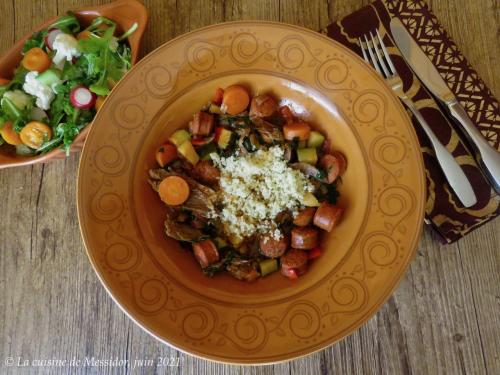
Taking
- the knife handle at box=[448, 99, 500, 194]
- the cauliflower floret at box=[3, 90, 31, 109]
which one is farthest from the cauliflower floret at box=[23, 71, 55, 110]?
the knife handle at box=[448, 99, 500, 194]

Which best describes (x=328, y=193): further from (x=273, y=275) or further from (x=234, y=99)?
(x=234, y=99)

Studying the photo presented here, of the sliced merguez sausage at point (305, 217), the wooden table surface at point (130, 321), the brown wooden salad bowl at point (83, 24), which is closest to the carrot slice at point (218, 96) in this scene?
the brown wooden salad bowl at point (83, 24)

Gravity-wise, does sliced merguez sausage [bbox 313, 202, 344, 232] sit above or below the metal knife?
below

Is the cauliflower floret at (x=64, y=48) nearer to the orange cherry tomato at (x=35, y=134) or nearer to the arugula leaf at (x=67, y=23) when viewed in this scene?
the arugula leaf at (x=67, y=23)

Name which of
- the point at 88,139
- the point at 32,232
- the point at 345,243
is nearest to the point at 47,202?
the point at 32,232

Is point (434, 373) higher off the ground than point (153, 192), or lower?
lower

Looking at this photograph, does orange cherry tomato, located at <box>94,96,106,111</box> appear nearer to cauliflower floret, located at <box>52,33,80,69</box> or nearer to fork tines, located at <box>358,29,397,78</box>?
cauliflower floret, located at <box>52,33,80,69</box>

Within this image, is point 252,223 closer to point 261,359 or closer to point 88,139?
point 261,359
